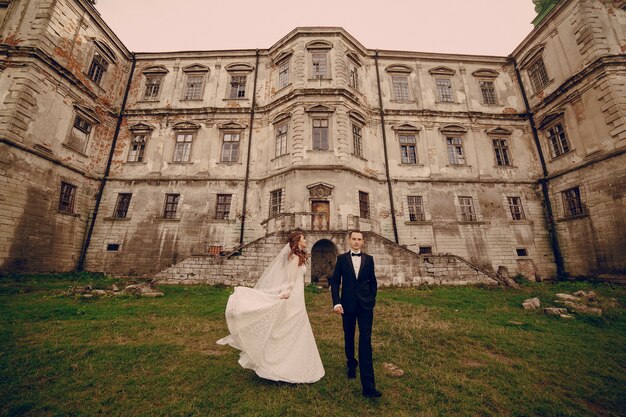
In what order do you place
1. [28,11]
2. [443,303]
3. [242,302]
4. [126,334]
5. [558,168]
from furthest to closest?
[558,168] < [28,11] < [443,303] < [126,334] < [242,302]

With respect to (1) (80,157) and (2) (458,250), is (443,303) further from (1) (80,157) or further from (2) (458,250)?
(1) (80,157)

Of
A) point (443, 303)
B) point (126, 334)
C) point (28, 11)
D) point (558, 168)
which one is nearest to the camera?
point (126, 334)

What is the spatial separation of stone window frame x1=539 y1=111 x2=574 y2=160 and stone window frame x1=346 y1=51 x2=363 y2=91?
500 inches

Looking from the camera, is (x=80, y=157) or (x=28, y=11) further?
(x=80, y=157)

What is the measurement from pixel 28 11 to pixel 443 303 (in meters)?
24.9

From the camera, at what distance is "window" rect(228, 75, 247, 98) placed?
63.7 feet

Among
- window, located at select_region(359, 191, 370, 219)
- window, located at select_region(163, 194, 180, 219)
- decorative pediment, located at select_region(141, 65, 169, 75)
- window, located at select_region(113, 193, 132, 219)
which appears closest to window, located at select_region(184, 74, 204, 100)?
decorative pediment, located at select_region(141, 65, 169, 75)

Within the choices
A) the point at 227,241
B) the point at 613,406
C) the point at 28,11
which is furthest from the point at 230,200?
Result: the point at 613,406

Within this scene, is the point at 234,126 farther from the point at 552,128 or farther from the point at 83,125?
the point at 552,128

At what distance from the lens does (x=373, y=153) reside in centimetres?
1783

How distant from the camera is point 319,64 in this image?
17.6m

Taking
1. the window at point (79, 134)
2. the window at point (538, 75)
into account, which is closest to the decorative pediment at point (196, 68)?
the window at point (79, 134)

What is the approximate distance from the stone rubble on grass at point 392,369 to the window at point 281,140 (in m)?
13.9

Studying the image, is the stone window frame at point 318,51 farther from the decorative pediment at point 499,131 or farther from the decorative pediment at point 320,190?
the decorative pediment at point 499,131
